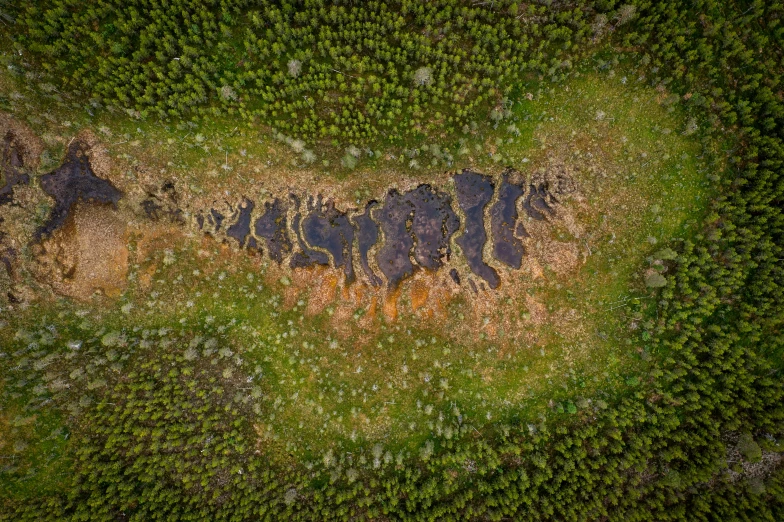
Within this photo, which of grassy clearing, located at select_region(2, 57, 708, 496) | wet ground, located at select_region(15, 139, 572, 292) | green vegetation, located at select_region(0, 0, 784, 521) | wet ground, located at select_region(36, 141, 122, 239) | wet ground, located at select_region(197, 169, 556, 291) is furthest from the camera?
wet ground, located at select_region(197, 169, 556, 291)

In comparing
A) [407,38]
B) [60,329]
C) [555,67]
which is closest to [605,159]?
[555,67]

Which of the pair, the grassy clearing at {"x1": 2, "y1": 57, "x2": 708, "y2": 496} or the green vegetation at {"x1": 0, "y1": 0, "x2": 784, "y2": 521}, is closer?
the green vegetation at {"x1": 0, "y1": 0, "x2": 784, "y2": 521}

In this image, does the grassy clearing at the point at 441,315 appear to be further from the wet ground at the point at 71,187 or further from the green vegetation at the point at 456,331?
the wet ground at the point at 71,187

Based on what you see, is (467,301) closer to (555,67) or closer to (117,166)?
(555,67)

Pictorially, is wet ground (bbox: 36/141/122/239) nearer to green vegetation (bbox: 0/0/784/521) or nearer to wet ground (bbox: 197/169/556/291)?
green vegetation (bbox: 0/0/784/521)

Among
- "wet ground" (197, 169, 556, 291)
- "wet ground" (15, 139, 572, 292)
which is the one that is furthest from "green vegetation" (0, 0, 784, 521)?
"wet ground" (197, 169, 556, 291)

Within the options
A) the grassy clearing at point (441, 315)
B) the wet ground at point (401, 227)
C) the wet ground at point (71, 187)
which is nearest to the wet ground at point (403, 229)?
the wet ground at point (401, 227)
